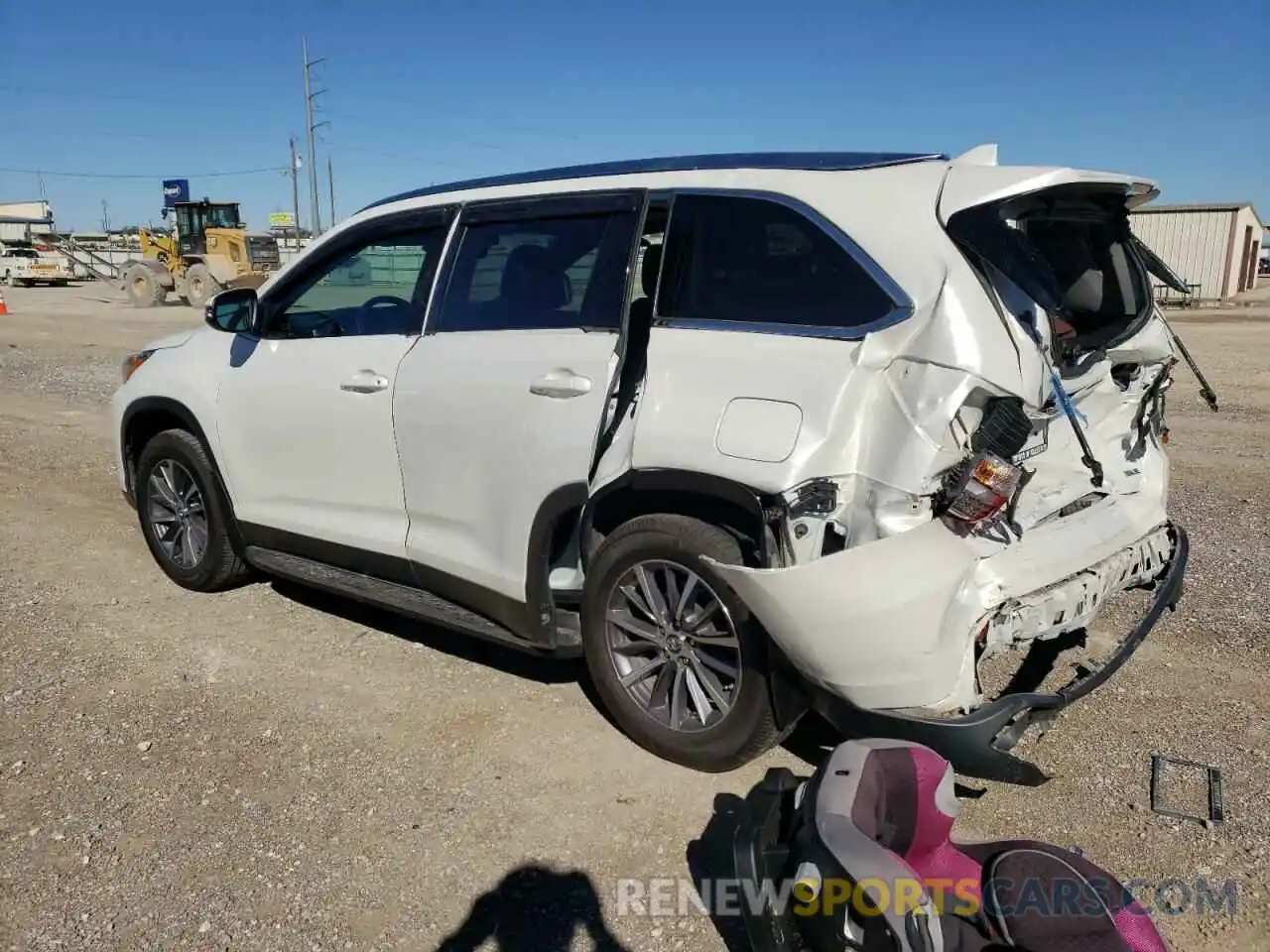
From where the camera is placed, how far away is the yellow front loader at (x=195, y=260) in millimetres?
28953

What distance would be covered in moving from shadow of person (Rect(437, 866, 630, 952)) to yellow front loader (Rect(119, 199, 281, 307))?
27928 mm

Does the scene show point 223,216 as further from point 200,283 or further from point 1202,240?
point 1202,240

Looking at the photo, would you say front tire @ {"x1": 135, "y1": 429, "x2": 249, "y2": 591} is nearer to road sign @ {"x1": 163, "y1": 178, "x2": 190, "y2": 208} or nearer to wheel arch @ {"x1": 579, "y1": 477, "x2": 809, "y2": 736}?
wheel arch @ {"x1": 579, "y1": 477, "x2": 809, "y2": 736}

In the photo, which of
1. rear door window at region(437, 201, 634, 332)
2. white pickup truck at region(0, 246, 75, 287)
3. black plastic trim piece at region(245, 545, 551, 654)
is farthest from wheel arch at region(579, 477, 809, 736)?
white pickup truck at region(0, 246, 75, 287)

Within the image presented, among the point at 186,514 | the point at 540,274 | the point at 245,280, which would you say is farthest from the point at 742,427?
the point at 245,280

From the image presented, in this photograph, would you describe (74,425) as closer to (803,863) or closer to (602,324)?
(602,324)

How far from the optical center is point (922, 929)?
6.82 ft

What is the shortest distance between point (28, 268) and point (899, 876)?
4542 centimetres

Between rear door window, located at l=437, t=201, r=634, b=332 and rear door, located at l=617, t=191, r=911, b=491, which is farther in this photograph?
rear door window, located at l=437, t=201, r=634, b=332

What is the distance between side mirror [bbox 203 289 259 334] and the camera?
471 cm

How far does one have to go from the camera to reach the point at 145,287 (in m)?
29.5

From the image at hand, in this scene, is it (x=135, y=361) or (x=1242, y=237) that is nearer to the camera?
(x=135, y=361)

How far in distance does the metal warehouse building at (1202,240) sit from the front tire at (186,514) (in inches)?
1255

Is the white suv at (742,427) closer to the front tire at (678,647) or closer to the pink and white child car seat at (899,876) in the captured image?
the front tire at (678,647)
